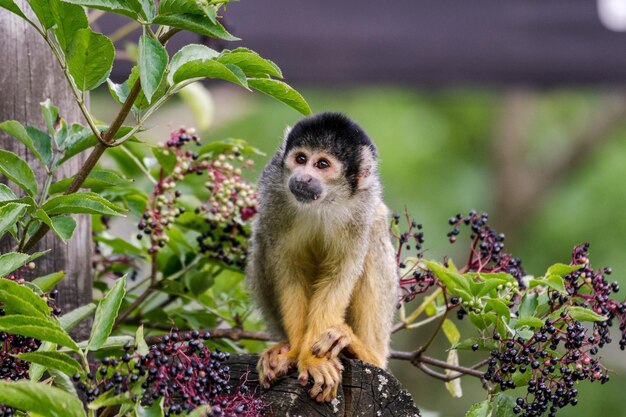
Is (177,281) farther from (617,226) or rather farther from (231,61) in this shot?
(617,226)

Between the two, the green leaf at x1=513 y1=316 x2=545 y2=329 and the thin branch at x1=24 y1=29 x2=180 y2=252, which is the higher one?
the green leaf at x1=513 y1=316 x2=545 y2=329

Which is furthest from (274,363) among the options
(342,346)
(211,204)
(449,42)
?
(449,42)

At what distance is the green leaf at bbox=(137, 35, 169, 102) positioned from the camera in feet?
6.21

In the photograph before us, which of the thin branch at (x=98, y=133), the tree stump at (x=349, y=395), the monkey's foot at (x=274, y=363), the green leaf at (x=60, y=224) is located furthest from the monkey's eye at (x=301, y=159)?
the green leaf at (x=60, y=224)

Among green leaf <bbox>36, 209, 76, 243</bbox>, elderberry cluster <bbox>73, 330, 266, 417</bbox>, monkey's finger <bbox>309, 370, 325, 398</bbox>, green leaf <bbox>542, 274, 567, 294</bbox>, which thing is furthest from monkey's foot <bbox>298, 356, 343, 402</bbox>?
green leaf <bbox>36, 209, 76, 243</bbox>

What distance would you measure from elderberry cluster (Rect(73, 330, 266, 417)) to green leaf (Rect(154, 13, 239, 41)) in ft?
2.05

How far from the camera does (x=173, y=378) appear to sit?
1901 mm

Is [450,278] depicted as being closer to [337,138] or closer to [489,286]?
[489,286]

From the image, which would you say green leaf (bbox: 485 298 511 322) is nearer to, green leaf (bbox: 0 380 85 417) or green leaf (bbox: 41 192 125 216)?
green leaf (bbox: 41 192 125 216)

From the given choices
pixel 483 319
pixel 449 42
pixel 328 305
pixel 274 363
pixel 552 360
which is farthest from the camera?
pixel 449 42

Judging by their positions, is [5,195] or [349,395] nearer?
[5,195]

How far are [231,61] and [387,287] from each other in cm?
114

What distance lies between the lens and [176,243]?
2979mm

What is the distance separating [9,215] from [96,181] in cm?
40
